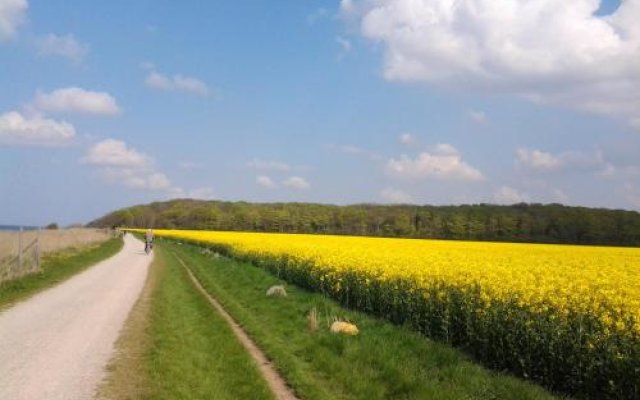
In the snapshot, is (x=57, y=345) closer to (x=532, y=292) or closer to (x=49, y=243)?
(x=532, y=292)

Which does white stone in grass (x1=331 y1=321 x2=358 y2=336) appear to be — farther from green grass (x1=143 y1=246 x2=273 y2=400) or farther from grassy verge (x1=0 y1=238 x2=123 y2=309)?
grassy verge (x1=0 y1=238 x2=123 y2=309)

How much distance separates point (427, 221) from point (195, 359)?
93.9m

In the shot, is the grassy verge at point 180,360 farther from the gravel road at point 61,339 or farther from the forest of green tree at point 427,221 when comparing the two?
the forest of green tree at point 427,221

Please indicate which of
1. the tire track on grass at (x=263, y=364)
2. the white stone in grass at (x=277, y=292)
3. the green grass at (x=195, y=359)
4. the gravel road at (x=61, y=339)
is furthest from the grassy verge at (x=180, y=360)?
the white stone in grass at (x=277, y=292)

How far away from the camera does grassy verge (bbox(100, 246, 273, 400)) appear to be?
8461 mm

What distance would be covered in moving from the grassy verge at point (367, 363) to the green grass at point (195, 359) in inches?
25.3

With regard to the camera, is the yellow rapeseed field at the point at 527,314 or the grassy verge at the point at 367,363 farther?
the grassy verge at the point at 367,363

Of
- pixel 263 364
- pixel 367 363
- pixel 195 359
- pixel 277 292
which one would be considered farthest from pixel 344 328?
pixel 277 292

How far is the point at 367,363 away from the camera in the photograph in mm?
10570

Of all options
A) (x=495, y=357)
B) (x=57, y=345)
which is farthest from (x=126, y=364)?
(x=495, y=357)

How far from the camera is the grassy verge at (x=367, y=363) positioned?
8.88 meters

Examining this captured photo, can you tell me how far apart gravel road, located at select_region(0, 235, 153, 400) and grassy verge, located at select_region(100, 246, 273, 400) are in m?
0.34

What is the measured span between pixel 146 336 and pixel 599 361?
8227 mm

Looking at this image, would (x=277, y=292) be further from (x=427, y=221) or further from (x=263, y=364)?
(x=427, y=221)
